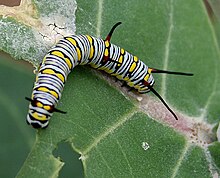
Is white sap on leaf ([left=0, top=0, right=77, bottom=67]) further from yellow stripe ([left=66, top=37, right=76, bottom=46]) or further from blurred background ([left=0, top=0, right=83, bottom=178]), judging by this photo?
blurred background ([left=0, top=0, right=83, bottom=178])

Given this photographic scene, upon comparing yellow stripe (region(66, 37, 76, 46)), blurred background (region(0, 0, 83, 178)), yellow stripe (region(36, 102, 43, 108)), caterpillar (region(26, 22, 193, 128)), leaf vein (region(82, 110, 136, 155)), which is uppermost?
yellow stripe (region(66, 37, 76, 46))

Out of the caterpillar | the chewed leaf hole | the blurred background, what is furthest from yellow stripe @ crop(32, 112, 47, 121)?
the blurred background

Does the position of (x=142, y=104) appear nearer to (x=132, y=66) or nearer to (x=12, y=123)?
(x=132, y=66)

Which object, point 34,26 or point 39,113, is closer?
point 39,113

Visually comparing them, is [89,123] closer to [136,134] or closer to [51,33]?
[136,134]

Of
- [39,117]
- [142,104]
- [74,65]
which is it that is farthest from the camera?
[142,104]

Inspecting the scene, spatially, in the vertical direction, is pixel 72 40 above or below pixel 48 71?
above

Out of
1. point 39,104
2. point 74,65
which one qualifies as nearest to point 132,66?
point 74,65

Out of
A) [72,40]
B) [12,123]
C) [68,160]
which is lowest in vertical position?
[12,123]
